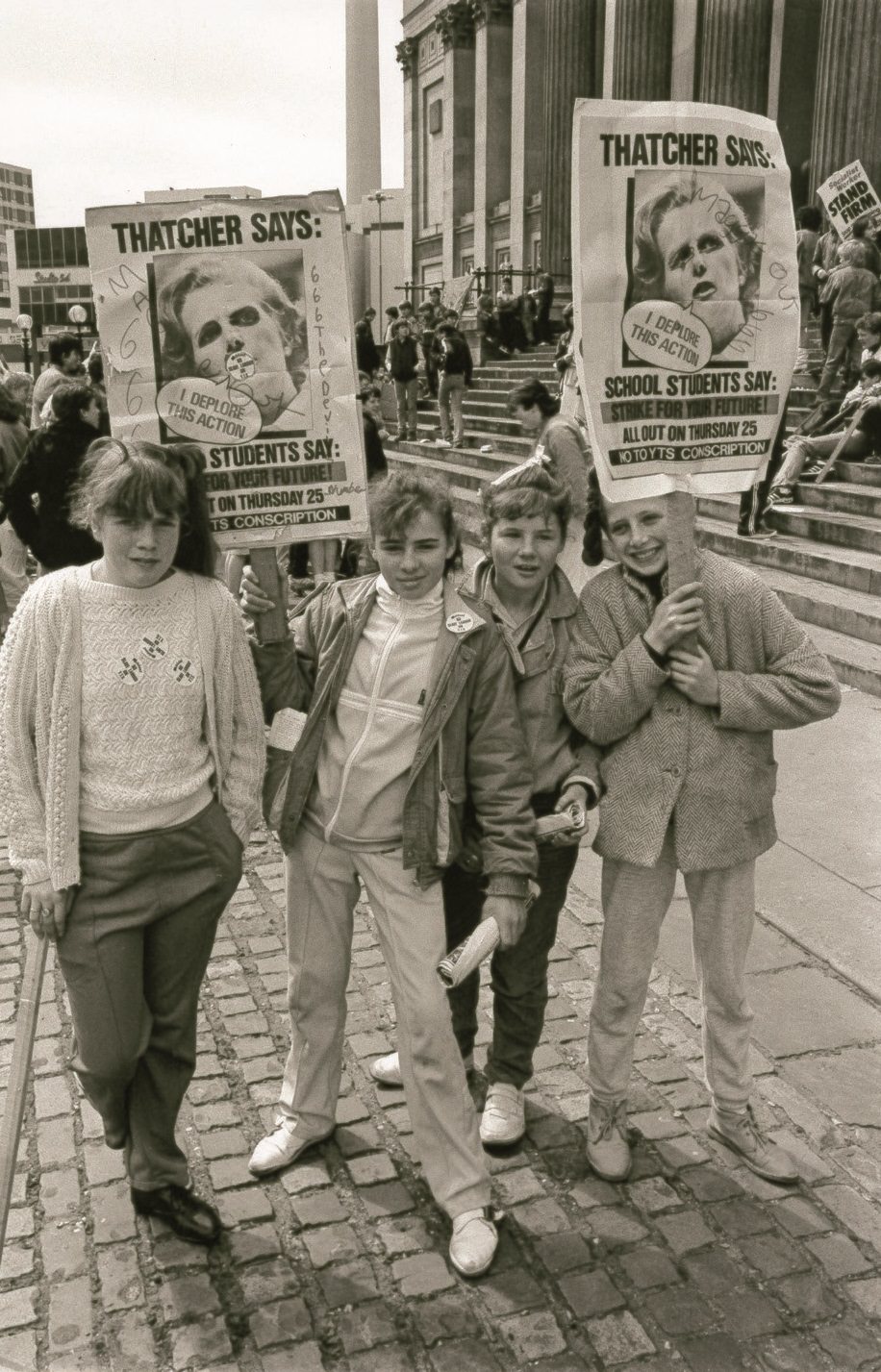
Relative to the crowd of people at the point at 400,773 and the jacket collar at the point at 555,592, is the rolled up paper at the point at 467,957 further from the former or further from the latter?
the jacket collar at the point at 555,592

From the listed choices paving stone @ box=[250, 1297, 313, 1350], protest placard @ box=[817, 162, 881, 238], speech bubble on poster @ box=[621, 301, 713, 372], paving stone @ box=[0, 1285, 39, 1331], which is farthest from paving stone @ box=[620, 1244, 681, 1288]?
protest placard @ box=[817, 162, 881, 238]

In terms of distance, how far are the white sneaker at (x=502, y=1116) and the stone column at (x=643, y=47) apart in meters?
20.6

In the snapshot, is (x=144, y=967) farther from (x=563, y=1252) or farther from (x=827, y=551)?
(x=827, y=551)

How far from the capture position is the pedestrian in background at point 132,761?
2.74 metres

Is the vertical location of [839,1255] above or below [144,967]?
below

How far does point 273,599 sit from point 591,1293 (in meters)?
1.83

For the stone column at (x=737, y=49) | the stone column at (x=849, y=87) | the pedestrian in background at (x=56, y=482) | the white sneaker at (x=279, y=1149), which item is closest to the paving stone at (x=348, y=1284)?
the white sneaker at (x=279, y=1149)

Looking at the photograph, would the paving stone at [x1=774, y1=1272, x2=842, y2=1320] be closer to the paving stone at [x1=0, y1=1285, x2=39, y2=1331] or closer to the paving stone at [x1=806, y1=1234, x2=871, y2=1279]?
the paving stone at [x1=806, y1=1234, x2=871, y2=1279]

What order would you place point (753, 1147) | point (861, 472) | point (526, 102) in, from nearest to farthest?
point (753, 1147) → point (861, 472) → point (526, 102)

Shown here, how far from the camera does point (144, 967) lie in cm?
295

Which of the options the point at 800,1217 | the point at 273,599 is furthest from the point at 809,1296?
the point at 273,599

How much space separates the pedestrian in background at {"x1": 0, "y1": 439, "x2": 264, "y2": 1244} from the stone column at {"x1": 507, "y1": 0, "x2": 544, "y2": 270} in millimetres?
30224

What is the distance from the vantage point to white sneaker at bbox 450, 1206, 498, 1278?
2893 millimetres

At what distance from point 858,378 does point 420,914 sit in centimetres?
1078
